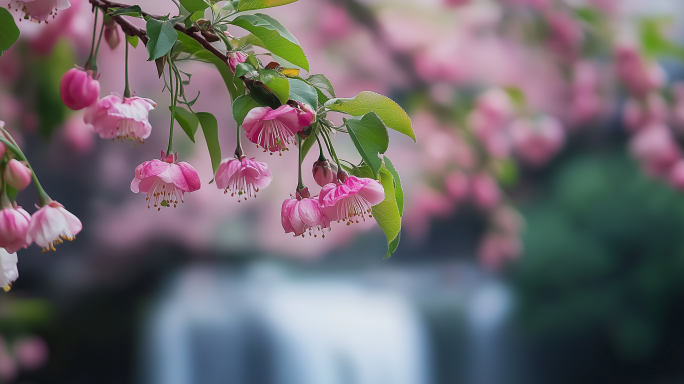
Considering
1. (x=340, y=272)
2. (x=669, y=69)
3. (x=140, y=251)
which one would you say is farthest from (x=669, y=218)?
(x=140, y=251)

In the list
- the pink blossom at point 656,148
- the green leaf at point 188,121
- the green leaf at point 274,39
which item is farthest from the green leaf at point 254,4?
the pink blossom at point 656,148

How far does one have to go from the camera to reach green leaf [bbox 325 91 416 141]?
1.07ft

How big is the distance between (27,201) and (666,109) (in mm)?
1756

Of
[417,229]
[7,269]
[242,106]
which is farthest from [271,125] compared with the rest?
[417,229]

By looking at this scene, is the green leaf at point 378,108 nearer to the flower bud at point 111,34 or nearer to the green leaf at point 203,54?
the green leaf at point 203,54

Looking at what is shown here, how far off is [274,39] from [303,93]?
53 millimetres

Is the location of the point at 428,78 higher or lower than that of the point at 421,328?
higher

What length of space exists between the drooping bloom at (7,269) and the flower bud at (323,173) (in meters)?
0.23

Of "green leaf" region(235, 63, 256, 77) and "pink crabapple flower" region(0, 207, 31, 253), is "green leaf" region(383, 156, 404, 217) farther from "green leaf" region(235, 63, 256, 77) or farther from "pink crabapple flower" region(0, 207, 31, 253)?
"pink crabapple flower" region(0, 207, 31, 253)

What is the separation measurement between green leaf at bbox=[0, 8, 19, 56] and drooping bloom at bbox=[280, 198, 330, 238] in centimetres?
23

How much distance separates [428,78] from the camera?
4.57 feet

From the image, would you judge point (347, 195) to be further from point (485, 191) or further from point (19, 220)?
point (485, 191)

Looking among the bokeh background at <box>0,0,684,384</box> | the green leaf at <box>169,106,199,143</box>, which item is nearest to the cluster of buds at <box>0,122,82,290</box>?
the green leaf at <box>169,106,199,143</box>

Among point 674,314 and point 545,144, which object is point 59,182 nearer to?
point 545,144
